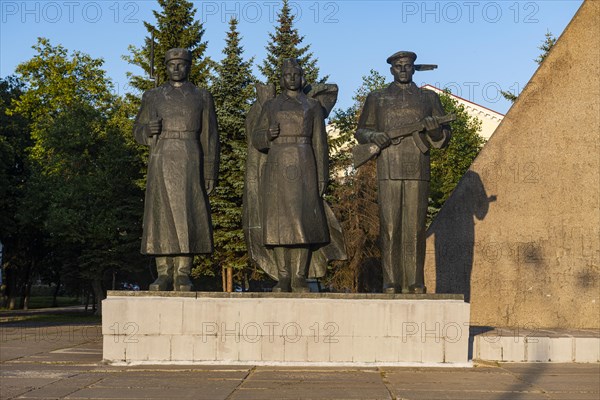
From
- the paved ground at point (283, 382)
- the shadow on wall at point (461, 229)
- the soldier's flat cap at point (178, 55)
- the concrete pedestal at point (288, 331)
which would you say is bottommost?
the paved ground at point (283, 382)

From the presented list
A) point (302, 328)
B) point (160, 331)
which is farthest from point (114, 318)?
point (302, 328)

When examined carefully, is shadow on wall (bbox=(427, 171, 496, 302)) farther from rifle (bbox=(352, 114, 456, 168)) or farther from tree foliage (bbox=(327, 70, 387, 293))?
tree foliage (bbox=(327, 70, 387, 293))

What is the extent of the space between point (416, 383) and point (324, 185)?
2822 millimetres

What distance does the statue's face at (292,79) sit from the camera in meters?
9.91

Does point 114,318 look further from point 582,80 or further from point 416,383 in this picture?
point 582,80

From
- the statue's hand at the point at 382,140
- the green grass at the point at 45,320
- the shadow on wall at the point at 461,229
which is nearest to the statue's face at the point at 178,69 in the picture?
the statue's hand at the point at 382,140

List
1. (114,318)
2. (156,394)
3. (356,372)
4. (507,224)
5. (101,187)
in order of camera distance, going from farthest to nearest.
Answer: (101,187) < (507,224) < (114,318) < (356,372) < (156,394)

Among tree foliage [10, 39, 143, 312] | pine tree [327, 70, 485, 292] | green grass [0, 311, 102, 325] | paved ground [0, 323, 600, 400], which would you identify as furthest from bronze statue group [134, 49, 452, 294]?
tree foliage [10, 39, 143, 312]

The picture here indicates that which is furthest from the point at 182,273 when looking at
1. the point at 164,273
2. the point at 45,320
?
the point at 45,320

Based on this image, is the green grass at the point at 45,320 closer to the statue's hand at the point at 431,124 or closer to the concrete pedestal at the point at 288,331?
the concrete pedestal at the point at 288,331

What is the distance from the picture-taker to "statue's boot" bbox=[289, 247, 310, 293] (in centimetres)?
975

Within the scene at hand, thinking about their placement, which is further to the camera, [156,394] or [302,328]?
[302,328]

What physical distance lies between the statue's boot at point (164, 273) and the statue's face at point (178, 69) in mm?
1988

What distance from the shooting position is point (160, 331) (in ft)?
30.6
